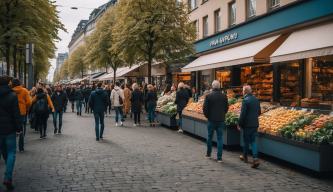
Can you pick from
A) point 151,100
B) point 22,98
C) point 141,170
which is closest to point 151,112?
point 151,100

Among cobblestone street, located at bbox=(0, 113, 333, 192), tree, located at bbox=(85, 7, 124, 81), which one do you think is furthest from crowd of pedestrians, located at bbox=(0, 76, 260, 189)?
tree, located at bbox=(85, 7, 124, 81)

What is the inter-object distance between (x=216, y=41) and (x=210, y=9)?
3.47 meters

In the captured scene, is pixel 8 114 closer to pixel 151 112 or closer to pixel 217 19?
pixel 151 112

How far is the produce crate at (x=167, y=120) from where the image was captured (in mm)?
18719

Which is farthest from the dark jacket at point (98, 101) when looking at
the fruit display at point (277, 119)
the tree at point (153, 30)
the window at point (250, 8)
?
the window at point (250, 8)

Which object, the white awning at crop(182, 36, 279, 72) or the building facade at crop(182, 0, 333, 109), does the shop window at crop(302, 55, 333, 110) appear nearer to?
the building facade at crop(182, 0, 333, 109)

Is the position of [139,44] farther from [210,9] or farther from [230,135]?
[230,135]

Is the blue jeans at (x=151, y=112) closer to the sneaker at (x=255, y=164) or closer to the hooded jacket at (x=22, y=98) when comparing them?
the hooded jacket at (x=22, y=98)

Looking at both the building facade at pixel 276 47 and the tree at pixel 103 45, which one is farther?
the tree at pixel 103 45

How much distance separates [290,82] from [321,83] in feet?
8.58

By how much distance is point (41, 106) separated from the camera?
1490 centimetres

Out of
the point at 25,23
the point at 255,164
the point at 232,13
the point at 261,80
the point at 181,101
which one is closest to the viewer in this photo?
the point at 255,164

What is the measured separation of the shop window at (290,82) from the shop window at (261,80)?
1.16 m

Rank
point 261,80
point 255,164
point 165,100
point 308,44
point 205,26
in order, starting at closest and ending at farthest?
point 255,164, point 308,44, point 165,100, point 261,80, point 205,26
